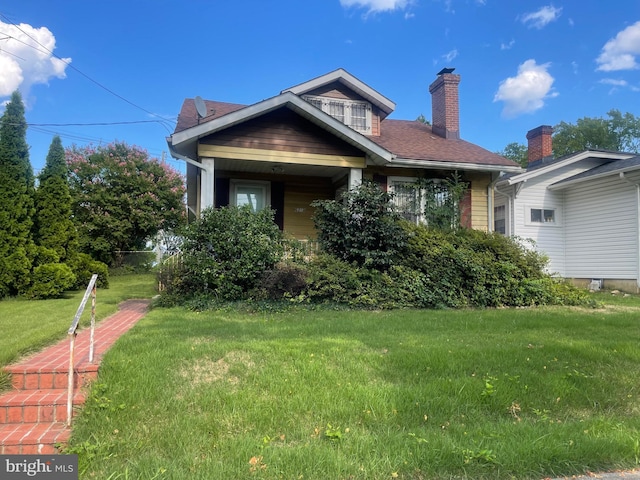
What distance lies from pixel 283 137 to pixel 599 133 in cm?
4101

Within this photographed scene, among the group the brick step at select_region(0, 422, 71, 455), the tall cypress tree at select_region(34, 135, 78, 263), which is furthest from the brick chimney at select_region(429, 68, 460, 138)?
the brick step at select_region(0, 422, 71, 455)

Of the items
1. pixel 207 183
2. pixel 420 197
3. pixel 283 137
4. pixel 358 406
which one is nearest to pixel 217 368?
pixel 358 406

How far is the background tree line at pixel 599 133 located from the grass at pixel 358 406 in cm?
4126

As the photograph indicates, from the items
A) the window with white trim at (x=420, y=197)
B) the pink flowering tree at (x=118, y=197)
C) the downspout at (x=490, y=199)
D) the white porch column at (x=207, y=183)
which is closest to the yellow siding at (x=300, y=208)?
the window with white trim at (x=420, y=197)

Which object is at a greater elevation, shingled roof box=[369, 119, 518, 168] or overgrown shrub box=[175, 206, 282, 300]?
shingled roof box=[369, 119, 518, 168]

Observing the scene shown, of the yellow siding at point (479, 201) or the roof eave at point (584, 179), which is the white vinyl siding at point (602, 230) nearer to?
the roof eave at point (584, 179)

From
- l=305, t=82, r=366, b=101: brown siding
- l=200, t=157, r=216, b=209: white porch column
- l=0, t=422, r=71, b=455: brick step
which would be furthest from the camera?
l=305, t=82, r=366, b=101: brown siding

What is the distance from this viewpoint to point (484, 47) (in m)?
18.1

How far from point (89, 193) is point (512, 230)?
18975 millimetres

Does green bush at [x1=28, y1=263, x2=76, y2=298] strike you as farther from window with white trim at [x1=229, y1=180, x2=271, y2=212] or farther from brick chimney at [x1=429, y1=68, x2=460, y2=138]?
brick chimney at [x1=429, y1=68, x2=460, y2=138]

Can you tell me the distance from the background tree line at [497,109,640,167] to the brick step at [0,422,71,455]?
44877 millimetres

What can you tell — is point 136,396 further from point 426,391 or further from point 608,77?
point 608,77

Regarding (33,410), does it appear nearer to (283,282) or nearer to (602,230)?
(283,282)

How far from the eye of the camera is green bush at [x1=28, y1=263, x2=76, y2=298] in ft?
32.0
